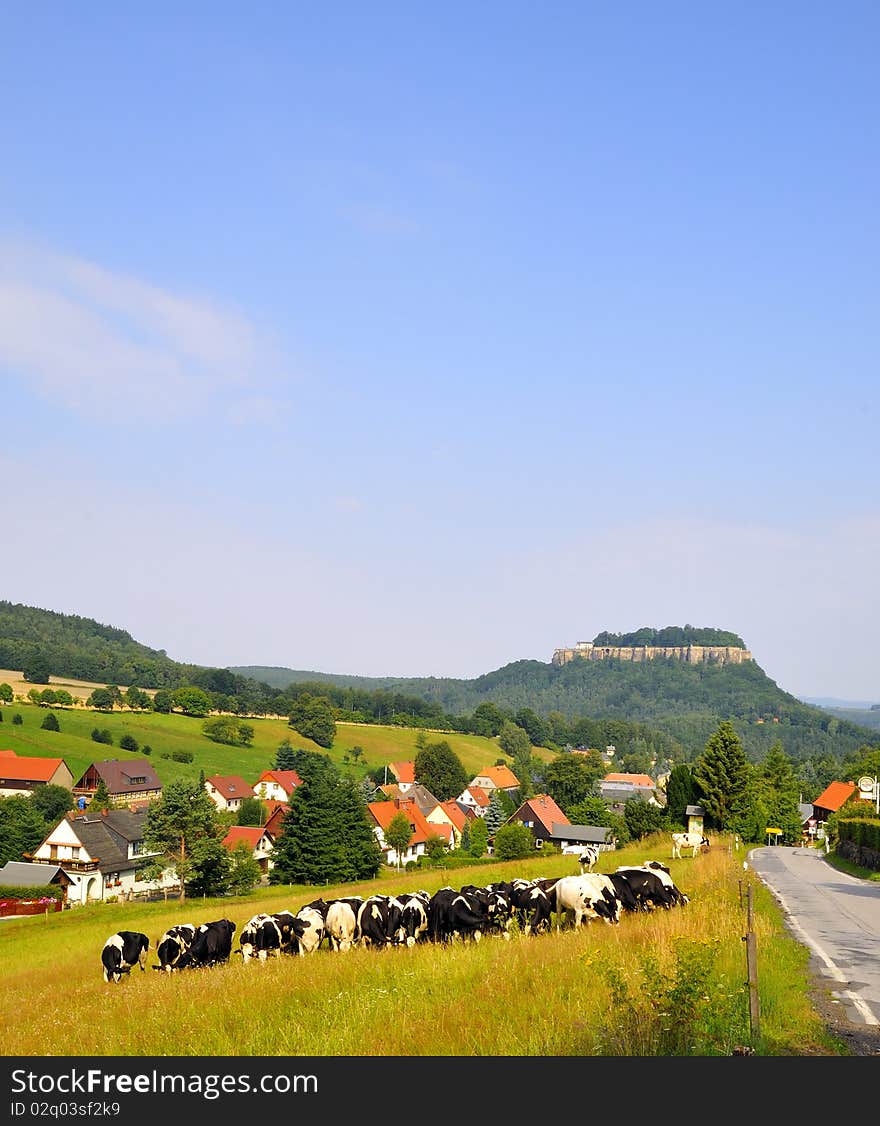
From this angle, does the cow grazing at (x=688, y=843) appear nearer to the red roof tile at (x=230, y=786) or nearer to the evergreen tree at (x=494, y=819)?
the evergreen tree at (x=494, y=819)

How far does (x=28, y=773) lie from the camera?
111 metres

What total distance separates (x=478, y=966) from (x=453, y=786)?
462 feet

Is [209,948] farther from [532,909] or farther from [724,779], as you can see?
[724,779]

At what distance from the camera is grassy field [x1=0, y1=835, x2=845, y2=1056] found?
410 inches

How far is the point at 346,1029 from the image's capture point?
11.6 meters

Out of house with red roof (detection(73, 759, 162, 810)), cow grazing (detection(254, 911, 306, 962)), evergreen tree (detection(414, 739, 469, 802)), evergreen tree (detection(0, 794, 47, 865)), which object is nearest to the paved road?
cow grazing (detection(254, 911, 306, 962))

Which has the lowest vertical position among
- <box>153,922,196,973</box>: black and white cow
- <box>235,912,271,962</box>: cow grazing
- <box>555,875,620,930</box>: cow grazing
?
<box>153,922,196,973</box>: black and white cow

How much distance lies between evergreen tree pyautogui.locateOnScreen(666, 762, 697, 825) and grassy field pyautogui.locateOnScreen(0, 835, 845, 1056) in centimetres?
3469

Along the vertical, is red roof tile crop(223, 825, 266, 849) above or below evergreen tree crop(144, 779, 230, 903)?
below

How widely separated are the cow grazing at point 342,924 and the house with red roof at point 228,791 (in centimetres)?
10575

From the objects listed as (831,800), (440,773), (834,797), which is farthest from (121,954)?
(440,773)

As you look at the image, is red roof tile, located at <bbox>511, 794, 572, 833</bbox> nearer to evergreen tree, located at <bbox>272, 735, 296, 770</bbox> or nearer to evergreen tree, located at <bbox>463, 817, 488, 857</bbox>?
evergreen tree, located at <bbox>463, 817, 488, 857</bbox>
